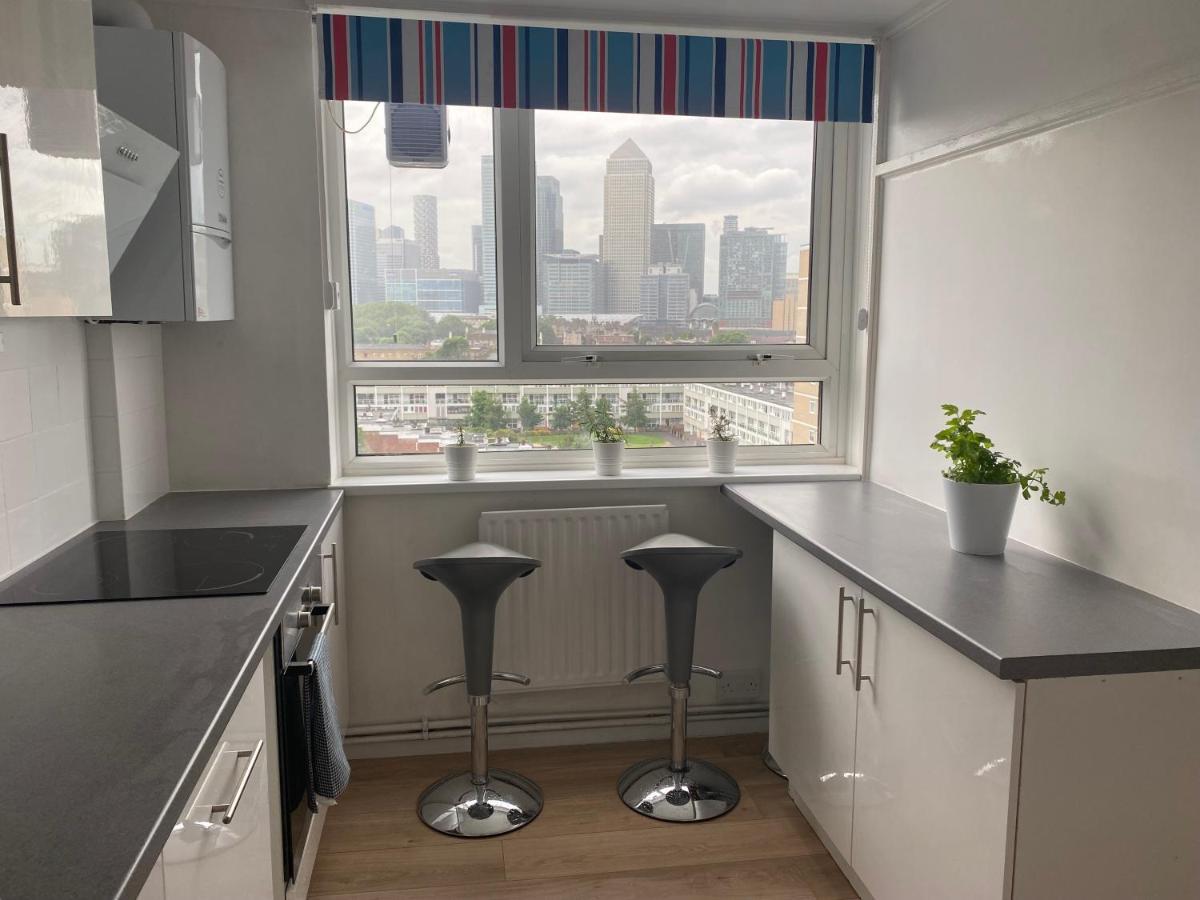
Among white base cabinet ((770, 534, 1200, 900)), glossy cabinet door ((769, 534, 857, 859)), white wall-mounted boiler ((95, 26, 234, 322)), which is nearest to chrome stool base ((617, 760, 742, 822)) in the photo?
glossy cabinet door ((769, 534, 857, 859))

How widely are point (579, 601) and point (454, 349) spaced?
933mm

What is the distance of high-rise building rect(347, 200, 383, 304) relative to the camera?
9.77 feet

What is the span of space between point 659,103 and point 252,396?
60.7 inches

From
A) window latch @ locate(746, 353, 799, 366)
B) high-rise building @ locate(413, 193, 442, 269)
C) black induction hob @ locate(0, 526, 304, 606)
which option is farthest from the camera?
window latch @ locate(746, 353, 799, 366)

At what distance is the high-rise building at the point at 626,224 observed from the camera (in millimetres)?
3102

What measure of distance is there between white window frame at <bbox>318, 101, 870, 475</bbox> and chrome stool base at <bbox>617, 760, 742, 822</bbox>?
3.33 feet

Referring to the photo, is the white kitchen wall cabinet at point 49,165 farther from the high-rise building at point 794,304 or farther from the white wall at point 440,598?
the high-rise building at point 794,304

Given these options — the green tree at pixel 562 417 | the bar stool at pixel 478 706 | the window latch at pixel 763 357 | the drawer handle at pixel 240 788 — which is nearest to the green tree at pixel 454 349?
the green tree at pixel 562 417

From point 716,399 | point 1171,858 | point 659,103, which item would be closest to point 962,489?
point 1171,858

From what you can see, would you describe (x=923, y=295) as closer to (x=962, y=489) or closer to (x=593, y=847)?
(x=962, y=489)

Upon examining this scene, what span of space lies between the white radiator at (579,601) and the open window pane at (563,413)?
0.34 meters

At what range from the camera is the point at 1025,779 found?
5.10 feet

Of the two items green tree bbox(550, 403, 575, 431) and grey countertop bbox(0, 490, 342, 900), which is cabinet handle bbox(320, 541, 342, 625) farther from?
green tree bbox(550, 403, 575, 431)

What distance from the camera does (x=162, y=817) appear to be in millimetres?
979
